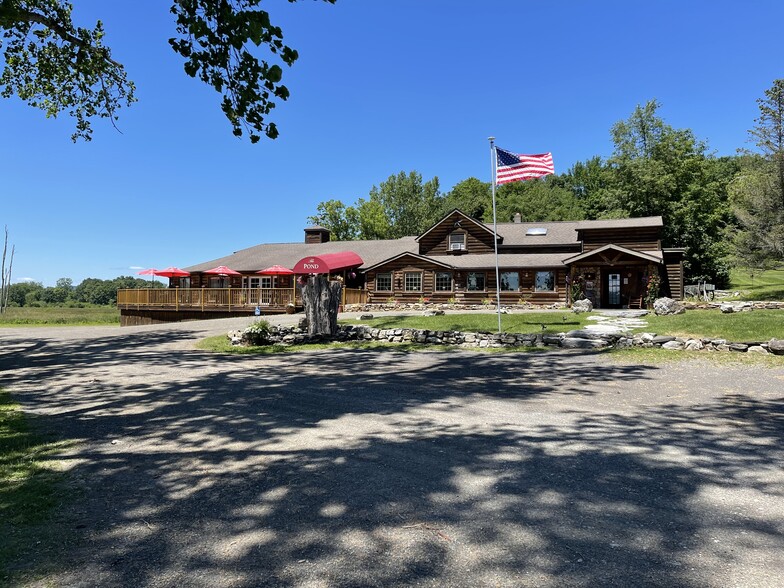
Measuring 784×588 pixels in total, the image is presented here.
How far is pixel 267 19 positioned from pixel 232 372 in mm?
7334

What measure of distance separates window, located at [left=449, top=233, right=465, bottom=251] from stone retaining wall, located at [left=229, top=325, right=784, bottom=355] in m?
19.9

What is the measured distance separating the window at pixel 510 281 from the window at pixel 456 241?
4691mm

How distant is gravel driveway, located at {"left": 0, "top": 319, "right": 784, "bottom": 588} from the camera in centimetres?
275

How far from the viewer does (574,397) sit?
759cm

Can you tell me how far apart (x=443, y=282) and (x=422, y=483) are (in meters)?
29.2

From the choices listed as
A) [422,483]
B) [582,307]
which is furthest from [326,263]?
[422,483]

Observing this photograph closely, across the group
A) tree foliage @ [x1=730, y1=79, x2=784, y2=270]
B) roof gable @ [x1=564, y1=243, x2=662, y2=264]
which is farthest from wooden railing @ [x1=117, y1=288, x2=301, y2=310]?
tree foliage @ [x1=730, y1=79, x2=784, y2=270]

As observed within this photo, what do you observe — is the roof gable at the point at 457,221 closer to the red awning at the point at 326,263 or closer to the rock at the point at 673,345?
the red awning at the point at 326,263

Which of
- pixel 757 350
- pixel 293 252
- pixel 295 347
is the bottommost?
pixel 295 347

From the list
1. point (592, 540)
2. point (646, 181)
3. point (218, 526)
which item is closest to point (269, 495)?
point (218, 526)

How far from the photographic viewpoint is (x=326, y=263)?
2941cm

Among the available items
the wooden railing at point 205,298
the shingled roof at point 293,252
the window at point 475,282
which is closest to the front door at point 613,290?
the window at point 475,282

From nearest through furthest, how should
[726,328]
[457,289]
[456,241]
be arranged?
1. [726,328]
2. [457,289]
3. [456,241]

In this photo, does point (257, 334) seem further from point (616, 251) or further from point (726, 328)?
point (616, 251)
